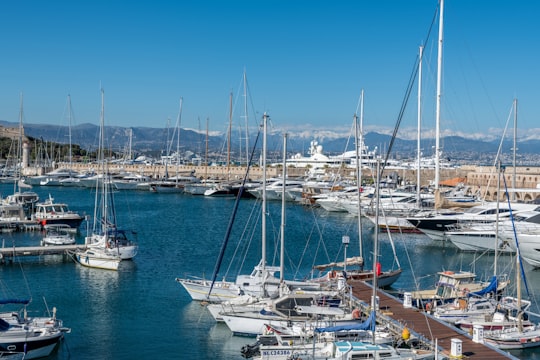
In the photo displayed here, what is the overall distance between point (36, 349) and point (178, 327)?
16.2 ft

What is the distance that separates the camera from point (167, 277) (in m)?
29.2

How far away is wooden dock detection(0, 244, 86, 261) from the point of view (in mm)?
31606

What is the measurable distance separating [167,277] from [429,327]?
13.4 meters

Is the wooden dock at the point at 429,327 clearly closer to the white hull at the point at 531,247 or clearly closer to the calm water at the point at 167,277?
the calm water at the point at 167,277

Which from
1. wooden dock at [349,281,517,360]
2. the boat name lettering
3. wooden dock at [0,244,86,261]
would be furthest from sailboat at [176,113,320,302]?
wooden dock at [0,244,86,261]

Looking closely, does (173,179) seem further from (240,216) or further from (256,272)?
(256,272)

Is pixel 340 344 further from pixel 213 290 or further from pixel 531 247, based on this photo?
pixel 531 247

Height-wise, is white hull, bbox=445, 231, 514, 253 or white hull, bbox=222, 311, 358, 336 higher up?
white hull, bbox=445, 231, 514, 253

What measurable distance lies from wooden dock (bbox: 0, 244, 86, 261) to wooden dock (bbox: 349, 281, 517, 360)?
15343 mm

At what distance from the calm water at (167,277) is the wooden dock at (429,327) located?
2.16m

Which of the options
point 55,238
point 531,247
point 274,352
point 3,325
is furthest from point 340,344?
point 55,238

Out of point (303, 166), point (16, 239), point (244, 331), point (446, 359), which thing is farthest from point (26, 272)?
point (303, 166)

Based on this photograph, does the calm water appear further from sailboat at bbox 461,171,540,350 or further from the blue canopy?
the blue canopy

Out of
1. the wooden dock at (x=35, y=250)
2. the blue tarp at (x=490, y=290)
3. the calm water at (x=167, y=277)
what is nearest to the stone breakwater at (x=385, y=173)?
the calm water at (x=167, y=277)
